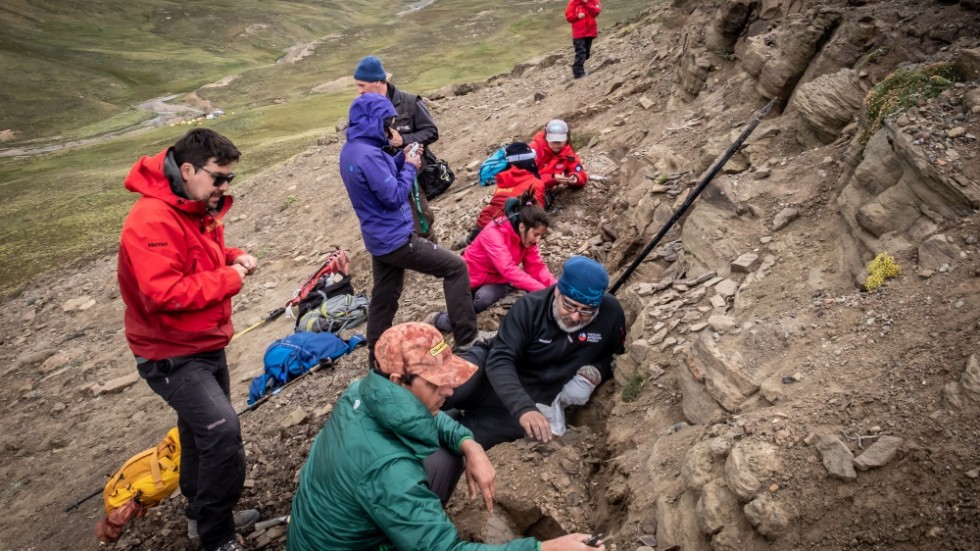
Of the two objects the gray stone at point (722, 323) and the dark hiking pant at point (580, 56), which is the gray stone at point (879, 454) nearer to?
the gray stone at point (722, 323)

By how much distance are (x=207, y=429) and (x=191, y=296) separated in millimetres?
1073

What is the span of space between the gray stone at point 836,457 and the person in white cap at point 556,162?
708 centimetres

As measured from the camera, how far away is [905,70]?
19.0ft

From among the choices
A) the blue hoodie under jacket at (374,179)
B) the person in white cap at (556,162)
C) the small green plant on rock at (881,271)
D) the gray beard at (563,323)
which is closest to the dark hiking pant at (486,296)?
the blue hoodie under jacket at (374,179)

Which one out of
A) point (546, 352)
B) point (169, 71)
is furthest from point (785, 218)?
point (169, 71)

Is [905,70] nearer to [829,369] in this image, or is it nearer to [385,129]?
[829,369]

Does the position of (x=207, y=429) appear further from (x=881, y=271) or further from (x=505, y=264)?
(x=881, y=271)

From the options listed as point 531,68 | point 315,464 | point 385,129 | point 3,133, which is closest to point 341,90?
point 3,133

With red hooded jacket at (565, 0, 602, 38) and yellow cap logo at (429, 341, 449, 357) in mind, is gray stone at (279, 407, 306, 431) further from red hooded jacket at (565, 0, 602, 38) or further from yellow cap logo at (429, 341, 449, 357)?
red hooded jacket at (565, 0, 602, 38)

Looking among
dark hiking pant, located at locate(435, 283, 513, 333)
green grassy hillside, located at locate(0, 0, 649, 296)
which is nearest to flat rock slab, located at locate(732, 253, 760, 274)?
dark hiking pant, located at locate(435, 283, 513, 333)

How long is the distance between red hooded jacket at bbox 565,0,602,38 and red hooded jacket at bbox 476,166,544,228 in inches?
316

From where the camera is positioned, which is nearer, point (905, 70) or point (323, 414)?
point (905, 70)

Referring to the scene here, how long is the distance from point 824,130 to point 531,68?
55.0ft

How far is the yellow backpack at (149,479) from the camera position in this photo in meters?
6.10
